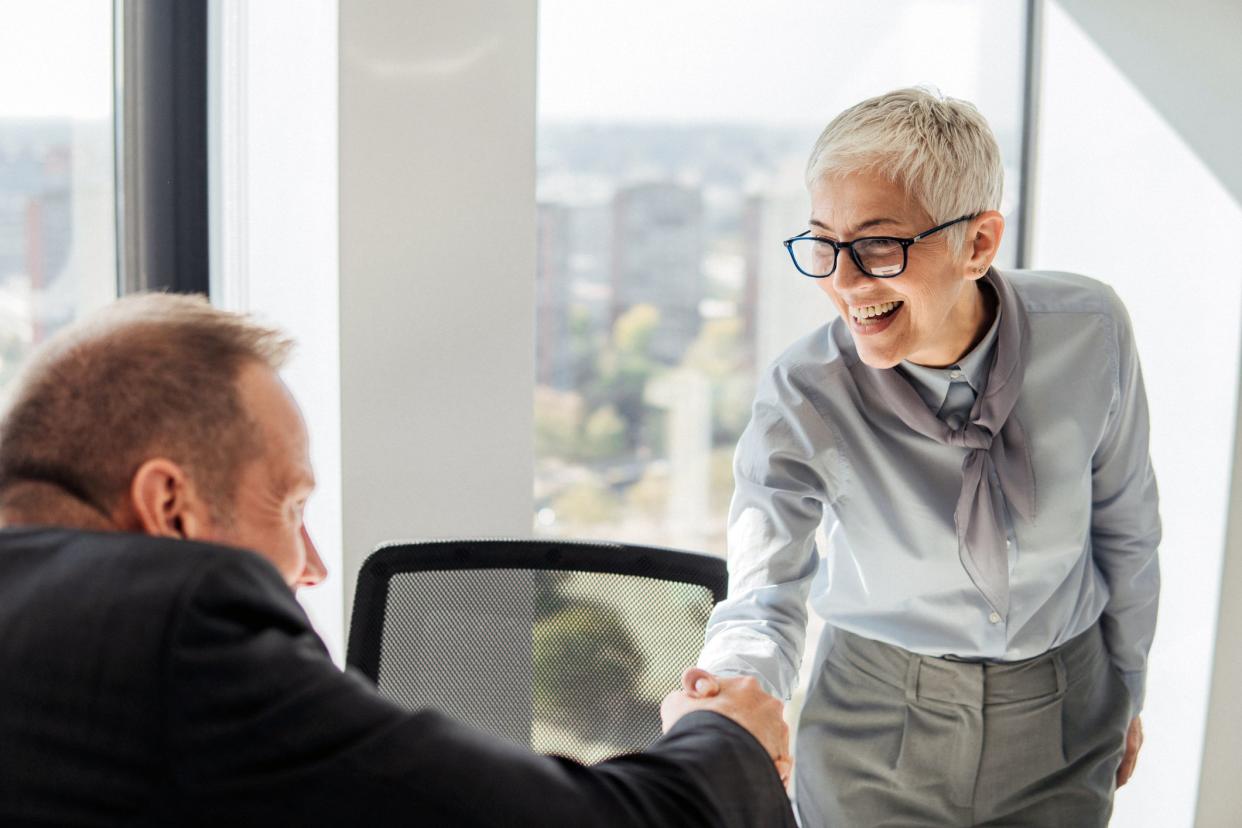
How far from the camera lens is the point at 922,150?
5.23ft

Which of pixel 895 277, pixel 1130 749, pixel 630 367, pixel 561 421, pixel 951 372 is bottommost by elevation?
pixel 1130 749

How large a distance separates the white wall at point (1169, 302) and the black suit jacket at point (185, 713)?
2.45 metres

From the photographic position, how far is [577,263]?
326 centimetres

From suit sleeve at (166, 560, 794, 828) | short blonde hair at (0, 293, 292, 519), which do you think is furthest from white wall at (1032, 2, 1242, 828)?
short blonde hair at (0, 293, 292, 519)

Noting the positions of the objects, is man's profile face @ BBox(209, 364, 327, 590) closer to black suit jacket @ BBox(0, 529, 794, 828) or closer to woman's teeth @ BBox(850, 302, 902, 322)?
black suit jacket @ BBox(0, 529, 794, 828)

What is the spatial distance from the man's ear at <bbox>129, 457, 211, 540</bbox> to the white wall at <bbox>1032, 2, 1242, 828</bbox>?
98.6 inches

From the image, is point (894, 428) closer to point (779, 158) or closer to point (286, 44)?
point (286, 44)

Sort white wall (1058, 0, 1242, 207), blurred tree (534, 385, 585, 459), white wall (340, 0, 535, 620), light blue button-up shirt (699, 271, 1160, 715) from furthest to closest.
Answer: blurred tree (534, 385, 585, 459) < white wall (1058, 0, 1242, 207) < white wall (340, 0, 535, 620) < light blue button-up shirt (699, 271, 1160, 715)

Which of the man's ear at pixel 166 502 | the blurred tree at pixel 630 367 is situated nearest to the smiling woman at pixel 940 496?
the man's ear at pixel 166 502

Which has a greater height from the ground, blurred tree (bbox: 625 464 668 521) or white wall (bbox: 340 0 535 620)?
white wall (bbox: 340 0 535 620)

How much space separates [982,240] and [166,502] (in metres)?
1.16

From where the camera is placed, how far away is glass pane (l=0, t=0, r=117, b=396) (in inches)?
86.1

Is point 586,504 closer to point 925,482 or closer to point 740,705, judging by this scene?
point 925,482

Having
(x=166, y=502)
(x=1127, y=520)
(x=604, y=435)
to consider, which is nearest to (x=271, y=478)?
(x=166, y=502)
